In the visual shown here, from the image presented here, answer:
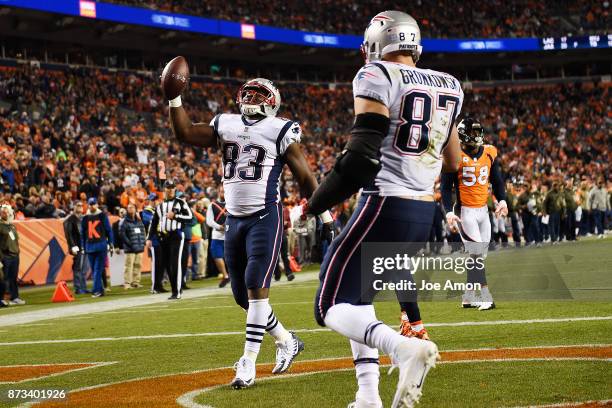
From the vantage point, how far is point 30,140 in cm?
2372

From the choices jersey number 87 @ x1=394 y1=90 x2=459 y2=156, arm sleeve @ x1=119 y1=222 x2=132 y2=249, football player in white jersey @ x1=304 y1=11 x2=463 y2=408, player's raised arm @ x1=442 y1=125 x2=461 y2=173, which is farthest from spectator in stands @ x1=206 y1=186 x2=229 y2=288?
jersey number 87 @ x1=394 y1=90 x2=459 y2=156

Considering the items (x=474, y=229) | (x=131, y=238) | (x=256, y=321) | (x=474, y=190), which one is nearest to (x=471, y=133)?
(x=474, y=190)

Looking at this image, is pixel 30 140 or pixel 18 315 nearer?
pixel 18 315

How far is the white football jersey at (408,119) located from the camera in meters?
4.33

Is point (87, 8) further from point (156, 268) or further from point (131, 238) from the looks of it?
point (156, 268)

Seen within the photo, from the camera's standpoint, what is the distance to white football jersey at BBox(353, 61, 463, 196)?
14.2 feet

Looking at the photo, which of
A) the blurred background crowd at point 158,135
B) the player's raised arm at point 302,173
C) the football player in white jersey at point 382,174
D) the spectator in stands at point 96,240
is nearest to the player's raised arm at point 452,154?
the football player in white jersey at point 382,174

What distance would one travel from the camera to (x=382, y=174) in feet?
14.6

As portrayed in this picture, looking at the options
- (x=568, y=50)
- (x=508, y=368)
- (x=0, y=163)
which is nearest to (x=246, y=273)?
(x=508, y=368)

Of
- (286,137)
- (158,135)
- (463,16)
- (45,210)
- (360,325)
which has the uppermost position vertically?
(463,16)

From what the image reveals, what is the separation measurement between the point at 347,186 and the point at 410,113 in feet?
1.69

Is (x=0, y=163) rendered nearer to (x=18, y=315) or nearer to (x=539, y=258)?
(x=18, y=315)

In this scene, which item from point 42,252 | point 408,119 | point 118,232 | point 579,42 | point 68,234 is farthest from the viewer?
point 579,42

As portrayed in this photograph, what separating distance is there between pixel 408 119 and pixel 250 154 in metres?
2.29
